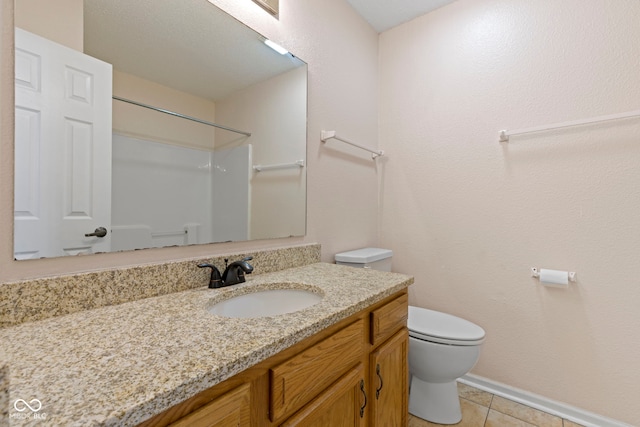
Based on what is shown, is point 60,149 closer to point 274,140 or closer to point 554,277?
point 274,140

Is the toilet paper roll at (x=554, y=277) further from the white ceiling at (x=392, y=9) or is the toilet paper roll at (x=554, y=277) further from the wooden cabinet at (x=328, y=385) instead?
the white ceiling at (x=392, y=9)

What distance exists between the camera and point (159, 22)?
99 centimetres

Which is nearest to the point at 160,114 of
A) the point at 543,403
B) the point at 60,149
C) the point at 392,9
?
the point at 60,149

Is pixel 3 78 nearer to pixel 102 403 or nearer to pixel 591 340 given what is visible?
pixel 102 403

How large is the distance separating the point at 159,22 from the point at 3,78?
50 centimetres

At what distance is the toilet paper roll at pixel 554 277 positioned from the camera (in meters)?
1.42

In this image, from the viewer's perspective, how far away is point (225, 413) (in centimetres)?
53

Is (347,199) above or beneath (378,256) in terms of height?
above

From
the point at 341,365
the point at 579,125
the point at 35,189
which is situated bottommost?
the point at 341,365

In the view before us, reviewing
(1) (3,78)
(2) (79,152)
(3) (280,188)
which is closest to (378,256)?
(3) (280,188)

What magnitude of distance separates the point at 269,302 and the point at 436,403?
109cm

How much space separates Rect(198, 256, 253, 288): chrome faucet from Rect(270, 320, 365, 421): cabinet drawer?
1.29 feet

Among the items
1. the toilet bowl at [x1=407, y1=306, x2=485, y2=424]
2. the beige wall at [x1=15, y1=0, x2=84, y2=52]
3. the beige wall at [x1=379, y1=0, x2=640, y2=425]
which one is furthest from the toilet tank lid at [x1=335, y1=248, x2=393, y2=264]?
the beige wall at [x1=15, y1=0, x2=84, y2=52]

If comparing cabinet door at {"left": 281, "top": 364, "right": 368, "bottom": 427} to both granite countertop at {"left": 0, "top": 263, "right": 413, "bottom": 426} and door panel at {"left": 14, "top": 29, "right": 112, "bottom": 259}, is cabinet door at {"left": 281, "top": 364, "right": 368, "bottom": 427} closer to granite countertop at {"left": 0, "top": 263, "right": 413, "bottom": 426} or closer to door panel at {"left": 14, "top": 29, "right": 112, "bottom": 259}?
granite countertop at {"left": 0, "top": 263, "right": 413, "bottom": 426}
